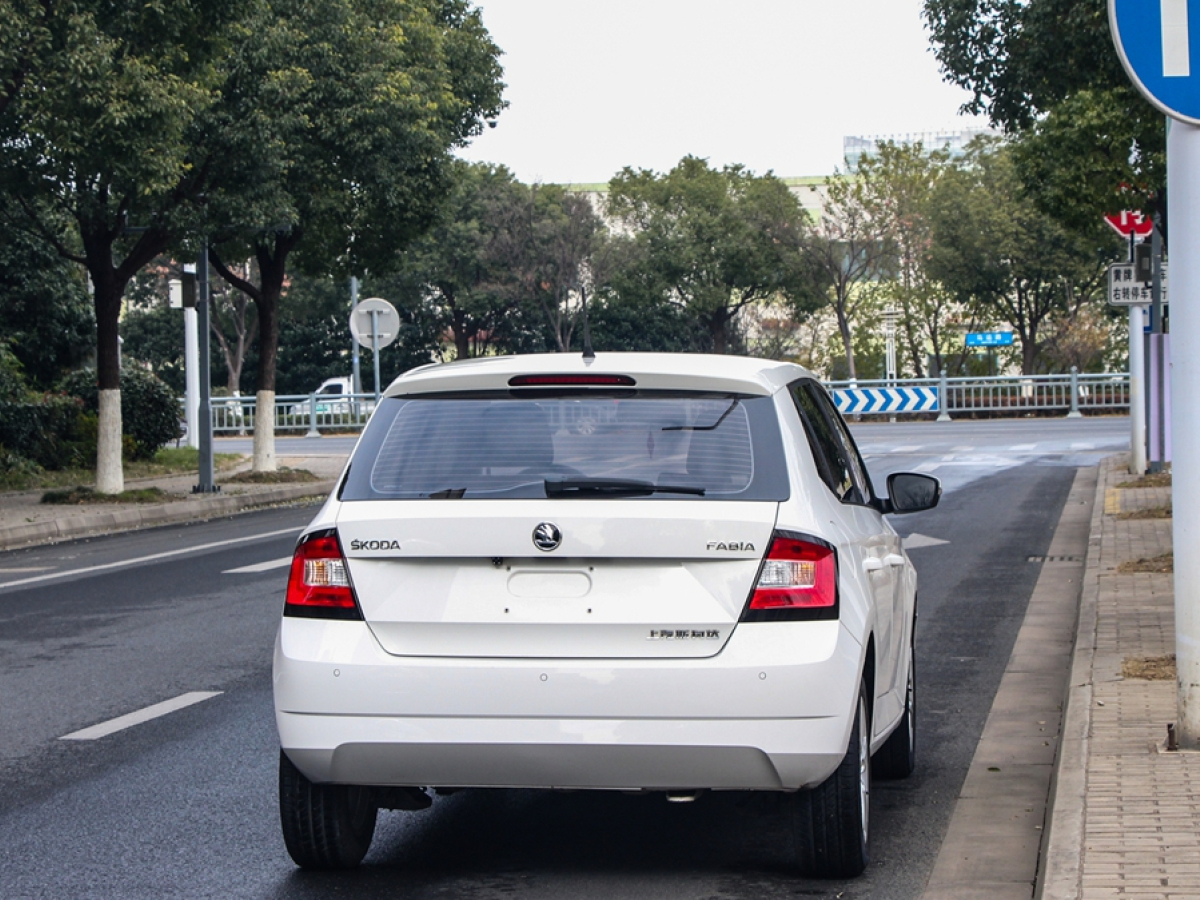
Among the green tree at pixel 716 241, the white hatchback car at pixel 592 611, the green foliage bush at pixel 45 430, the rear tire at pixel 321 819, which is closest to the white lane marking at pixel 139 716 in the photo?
the rear tire at pixel 321 819

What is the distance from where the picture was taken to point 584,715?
15.0 ft

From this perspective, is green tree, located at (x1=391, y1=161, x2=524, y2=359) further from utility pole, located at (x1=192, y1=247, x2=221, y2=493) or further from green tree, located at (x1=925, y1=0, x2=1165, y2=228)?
green tree, located at (x1=925, y1=0, x2=1165, y2=228)

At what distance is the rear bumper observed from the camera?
4.55 m

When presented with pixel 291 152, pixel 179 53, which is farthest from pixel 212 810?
pixel 291 152

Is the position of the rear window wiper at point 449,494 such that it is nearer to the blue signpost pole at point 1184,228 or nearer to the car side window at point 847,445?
the car side window at point 847,445

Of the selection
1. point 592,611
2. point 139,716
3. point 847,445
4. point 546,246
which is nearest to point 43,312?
point 139,716

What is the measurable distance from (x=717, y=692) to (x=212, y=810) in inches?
95.4

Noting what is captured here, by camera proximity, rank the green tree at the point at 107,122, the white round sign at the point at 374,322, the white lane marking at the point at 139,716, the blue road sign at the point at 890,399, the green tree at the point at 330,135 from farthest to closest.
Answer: the blue road sign at the point at 890,399, the white round sign at the point at 374,322, the green tree at the point at 330,135, the green tree at the point at 107,122, the white lane marking at the point at 139,716

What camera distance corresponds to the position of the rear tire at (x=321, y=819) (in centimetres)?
504

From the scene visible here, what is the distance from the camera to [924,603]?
1191 centimetres

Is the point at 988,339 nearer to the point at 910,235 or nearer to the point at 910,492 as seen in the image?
the point at 910,235

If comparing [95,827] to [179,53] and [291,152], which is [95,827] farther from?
[291,152]

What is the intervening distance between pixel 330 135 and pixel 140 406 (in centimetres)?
836

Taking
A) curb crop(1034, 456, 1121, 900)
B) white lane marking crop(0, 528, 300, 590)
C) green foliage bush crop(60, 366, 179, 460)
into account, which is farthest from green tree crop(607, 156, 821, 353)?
curb crop(1034, 456, 1121, 900)
